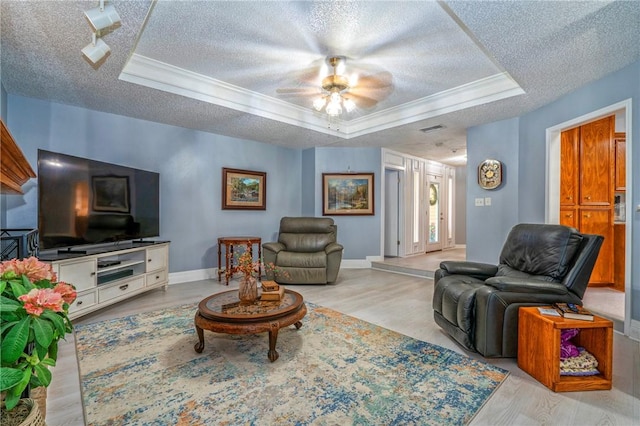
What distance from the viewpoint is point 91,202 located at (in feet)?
10.4

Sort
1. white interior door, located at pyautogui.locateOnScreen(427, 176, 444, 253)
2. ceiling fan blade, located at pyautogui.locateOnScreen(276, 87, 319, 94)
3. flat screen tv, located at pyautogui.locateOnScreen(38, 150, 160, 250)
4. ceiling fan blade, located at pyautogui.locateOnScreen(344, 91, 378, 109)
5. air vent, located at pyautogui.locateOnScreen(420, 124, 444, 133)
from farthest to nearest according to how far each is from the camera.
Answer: white interior door, located at pyautogui.locateOnScreen(427, 176, 444, 253)
air vent, located at pyautogui.locateOnScreen(420, 124, 444, 133)
ceiling fan blade, located at pyautogui.locateOnScreen(344, 91, 378, 109)
ceiling fan blade, located at pyautogui.locateOnScreen(276, 87, 319, 94)
flat screen tv, located at pyautogui.locateOnScreen(38, 150, 160, 250)

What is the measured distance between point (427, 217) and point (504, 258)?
442 cm

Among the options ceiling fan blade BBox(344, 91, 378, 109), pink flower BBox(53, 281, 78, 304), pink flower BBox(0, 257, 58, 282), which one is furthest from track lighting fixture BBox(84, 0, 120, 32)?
ceiling fan blade BBox(344, 91, 378, 109)

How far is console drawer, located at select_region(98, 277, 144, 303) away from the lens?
307 centimetres

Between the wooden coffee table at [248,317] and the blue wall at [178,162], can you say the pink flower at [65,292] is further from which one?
the blue wall at [178,162]

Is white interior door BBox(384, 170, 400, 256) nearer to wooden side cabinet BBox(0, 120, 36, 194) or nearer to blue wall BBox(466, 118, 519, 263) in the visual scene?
blue wall BBox(466, 118, 519, 263)

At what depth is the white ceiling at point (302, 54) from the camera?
83.0 inches

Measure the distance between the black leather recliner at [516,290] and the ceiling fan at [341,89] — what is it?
217 centimetres

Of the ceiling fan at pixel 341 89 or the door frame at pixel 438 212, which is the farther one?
the door frame at pixel 438 212

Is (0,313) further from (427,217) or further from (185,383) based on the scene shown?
(427,217)

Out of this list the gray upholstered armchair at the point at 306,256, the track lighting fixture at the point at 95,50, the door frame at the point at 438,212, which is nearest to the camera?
the track lighting fixture at the point at 95,50

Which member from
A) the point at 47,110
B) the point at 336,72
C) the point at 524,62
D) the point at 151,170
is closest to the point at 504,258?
the point at 524,62

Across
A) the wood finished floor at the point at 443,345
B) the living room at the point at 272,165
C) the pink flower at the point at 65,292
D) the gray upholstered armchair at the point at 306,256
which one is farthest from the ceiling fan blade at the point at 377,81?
the pink flower at the point at 65,292

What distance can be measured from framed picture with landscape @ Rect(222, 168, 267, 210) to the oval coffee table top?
2.78 m
